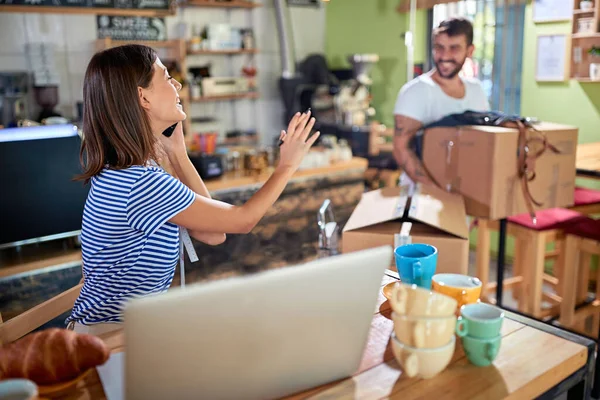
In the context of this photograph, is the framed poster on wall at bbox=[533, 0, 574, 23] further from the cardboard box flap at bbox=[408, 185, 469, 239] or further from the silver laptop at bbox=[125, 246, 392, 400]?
the silver laptop at bbox=[125, 246, 392, 400]

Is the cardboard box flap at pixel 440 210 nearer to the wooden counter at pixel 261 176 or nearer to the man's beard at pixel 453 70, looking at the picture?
the man's beard at pixel 453 70

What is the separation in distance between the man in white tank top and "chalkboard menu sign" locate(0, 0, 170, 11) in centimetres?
220

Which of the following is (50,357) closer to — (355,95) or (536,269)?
(536,269)

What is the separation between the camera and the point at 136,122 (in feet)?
4.60

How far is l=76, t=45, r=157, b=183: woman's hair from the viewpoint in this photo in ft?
4.52

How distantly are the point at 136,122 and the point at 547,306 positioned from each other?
9.73ft

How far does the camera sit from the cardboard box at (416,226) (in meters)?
1.92

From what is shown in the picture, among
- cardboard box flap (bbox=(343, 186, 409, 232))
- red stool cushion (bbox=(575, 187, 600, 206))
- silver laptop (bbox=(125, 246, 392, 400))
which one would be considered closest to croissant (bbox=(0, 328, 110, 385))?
silver laptop (bbox=(125, 246, 392, 400))

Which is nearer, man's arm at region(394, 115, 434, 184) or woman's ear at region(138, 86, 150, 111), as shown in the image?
woman's ear at region(138, 86, 150, 111)

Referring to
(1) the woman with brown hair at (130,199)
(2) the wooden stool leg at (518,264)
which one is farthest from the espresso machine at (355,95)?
(1) the woman with brown hair at (130,199)

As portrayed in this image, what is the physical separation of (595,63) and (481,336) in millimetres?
3334

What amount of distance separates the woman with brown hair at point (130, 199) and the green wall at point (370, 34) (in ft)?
13.2

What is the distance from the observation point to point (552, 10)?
3.91m

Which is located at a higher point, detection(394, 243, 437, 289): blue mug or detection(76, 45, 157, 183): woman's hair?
detection(76, 45, 157, 183): woman's hair
